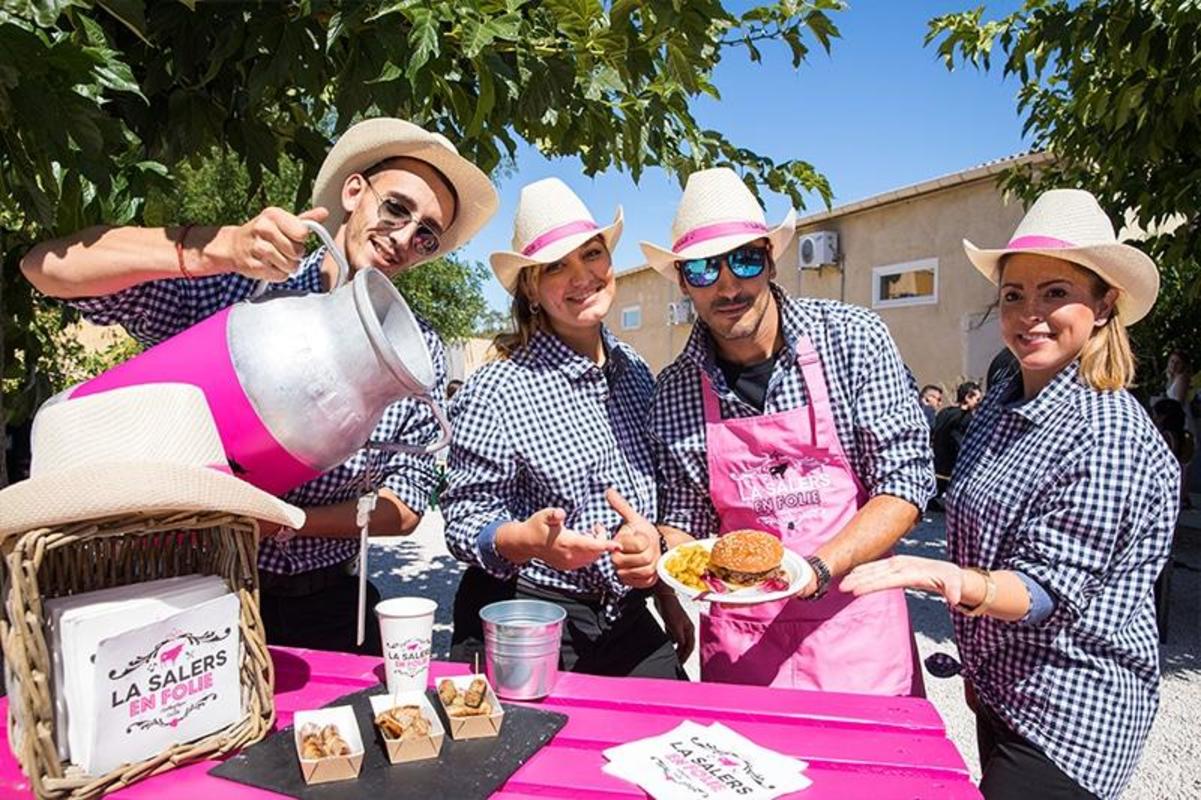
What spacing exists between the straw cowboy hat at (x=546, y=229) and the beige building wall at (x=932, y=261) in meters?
8.57

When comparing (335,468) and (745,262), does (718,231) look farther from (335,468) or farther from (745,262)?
(335,468)

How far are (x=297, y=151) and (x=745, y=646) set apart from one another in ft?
6.10

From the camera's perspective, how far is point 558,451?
6.90 feet

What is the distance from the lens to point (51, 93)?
1.44 meters

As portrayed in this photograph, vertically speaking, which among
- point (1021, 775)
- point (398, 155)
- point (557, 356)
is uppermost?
point (398, 155)

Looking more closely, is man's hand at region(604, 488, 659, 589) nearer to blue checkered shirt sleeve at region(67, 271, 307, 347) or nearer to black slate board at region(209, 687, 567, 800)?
black slate board at region(209, 687, 567, 800)

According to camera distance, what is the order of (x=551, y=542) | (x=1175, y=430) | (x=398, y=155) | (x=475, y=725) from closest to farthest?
(x=475, y=725), (x=551, y=542), (x=398, y=155), (x=1175, y=430)

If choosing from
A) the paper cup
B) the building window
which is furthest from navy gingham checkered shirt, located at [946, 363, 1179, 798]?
the building window

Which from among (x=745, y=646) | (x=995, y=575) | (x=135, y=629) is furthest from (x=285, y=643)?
(x=995, y=575)

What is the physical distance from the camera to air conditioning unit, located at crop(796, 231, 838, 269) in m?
13.6

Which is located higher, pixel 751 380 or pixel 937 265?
pixel 937 265

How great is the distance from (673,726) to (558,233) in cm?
120

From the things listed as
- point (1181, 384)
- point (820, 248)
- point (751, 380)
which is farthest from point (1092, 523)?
point (820, 248)

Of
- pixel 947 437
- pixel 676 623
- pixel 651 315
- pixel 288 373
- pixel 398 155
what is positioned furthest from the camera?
pixel 651 315
